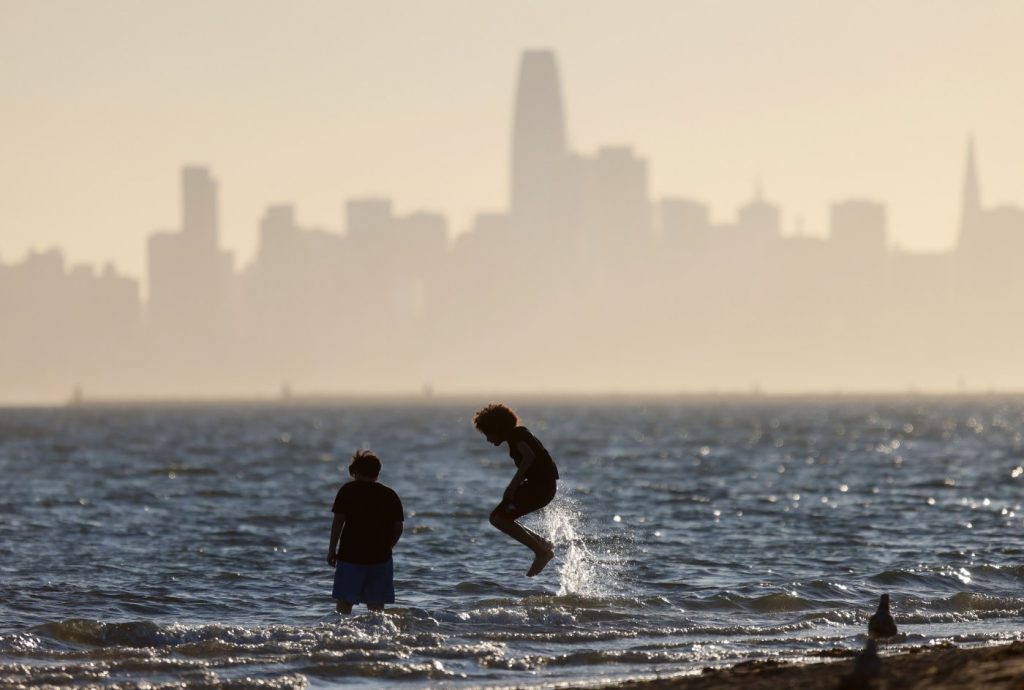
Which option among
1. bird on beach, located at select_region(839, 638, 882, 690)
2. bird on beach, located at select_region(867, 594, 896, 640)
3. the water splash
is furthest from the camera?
the water splash

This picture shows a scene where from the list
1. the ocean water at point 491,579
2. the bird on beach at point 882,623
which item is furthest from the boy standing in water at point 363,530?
the bird on beach at point 882,623

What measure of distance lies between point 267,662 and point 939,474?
31112mm

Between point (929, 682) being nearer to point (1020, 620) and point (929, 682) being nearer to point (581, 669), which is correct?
point (581, 669)

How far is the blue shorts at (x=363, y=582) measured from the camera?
47.6 ft

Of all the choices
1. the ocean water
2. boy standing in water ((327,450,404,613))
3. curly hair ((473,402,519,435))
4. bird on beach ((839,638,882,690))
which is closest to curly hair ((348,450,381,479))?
boy standing in water ((327,450,404,613))

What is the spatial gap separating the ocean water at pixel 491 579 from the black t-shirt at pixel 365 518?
0.83 metres

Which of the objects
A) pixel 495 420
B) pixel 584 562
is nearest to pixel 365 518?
pixel 495 420

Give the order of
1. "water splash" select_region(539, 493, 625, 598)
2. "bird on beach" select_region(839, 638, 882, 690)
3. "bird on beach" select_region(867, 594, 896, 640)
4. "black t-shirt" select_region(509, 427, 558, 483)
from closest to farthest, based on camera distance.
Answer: "bird on beach" select_region(839, 638, 882, 690) → "bird on beach" select_region(867, 594, 896, 640) → "black t-shirt" select_region(509, 427, 558, 483) → "water splash" select_region(539, 493, 625, 598)

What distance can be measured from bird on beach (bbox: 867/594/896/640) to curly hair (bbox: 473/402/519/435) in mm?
3713

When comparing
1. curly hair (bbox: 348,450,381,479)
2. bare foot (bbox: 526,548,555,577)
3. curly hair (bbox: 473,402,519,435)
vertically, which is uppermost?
curly hair (bbox: 473,402,519,435)

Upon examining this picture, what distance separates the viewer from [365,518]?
1431 centimetres

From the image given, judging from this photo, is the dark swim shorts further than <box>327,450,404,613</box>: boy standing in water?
Yes

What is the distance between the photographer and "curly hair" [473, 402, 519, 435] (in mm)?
14758

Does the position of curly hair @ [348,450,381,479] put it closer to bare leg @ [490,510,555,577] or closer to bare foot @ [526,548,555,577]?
bare leg @ [490,510,555,577]
